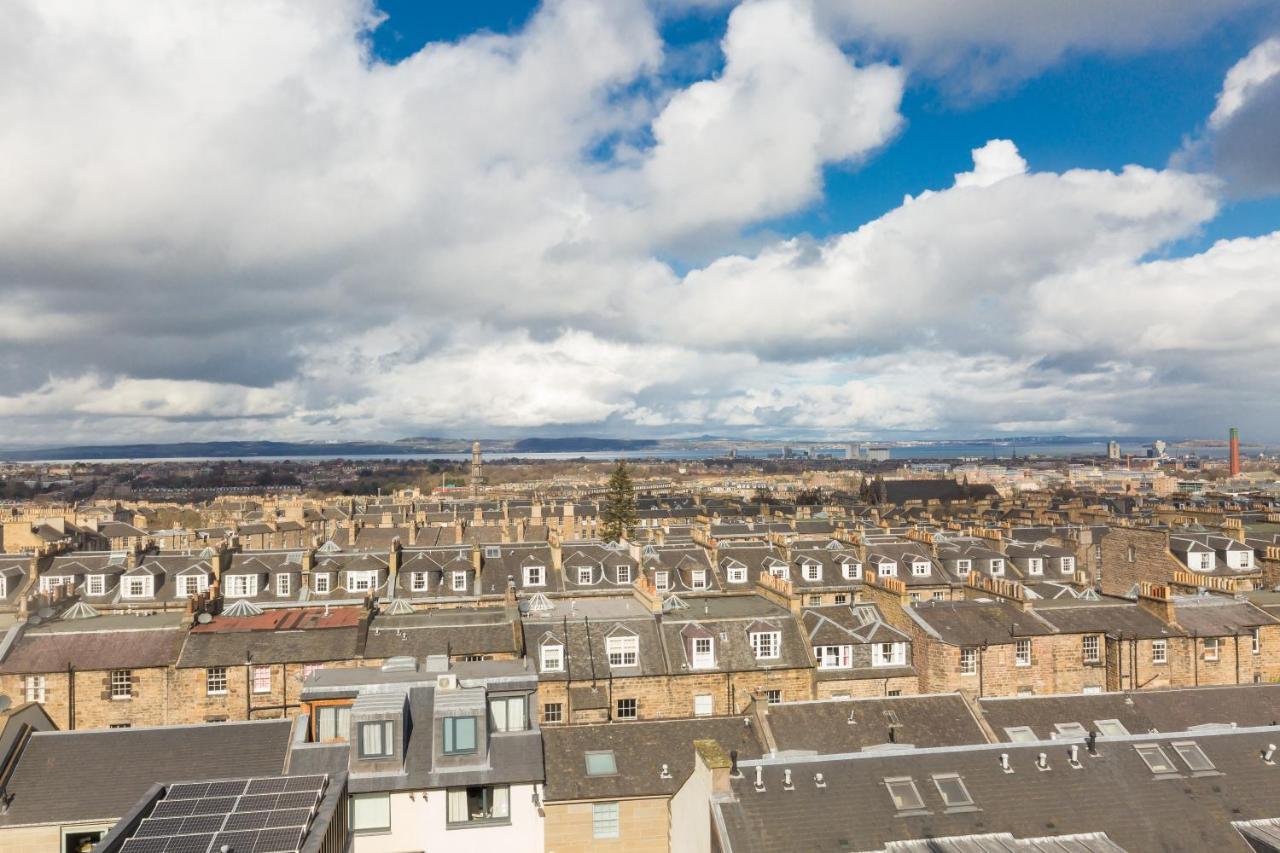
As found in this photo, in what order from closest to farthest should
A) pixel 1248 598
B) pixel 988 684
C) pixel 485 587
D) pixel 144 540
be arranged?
pixel 988 684
pixel 1248 598
pixel 485 587
pixel 144 540

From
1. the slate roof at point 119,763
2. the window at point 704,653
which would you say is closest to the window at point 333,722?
the slate roof at point 119,763

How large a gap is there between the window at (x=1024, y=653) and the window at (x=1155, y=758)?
16.6 m

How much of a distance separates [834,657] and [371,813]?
81.6ft

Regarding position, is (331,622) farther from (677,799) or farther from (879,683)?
(879,683)

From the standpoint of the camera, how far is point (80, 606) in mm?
48875

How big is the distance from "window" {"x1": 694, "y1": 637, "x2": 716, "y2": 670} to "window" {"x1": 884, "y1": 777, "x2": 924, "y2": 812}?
17.5 m

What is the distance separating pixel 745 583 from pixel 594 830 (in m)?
37.2

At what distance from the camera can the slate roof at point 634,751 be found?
29547 mm

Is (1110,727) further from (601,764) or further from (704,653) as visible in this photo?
(601,764)

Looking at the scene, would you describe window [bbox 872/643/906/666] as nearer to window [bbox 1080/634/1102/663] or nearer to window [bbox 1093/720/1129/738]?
window [bbox 1080/634/1102/663]

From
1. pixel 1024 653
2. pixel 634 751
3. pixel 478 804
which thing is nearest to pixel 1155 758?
pixel 634 751

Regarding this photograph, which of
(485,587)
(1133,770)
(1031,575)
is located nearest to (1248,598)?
(1031,575)

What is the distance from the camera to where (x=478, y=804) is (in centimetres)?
2673

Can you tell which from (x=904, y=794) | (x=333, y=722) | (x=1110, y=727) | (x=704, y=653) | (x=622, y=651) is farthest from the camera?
(x=704, y=653)
